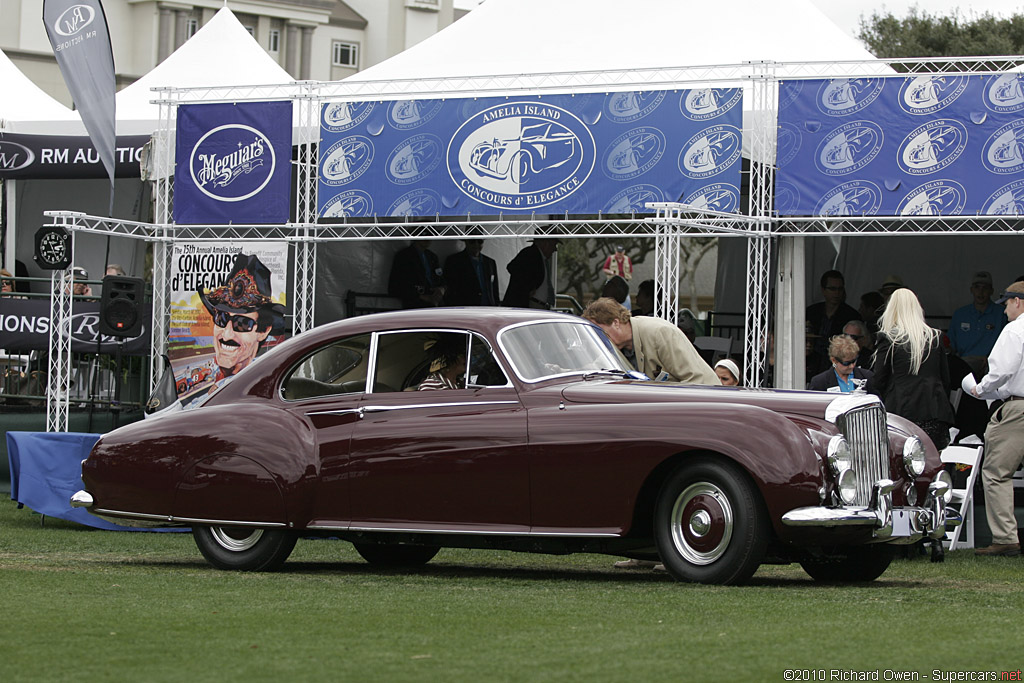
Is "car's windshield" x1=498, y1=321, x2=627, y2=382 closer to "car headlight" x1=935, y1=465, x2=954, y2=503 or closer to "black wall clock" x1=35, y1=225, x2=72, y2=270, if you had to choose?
"car headlight" x1=935, y1=465, x2=954, y2=503

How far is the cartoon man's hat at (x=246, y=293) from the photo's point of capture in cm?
1514

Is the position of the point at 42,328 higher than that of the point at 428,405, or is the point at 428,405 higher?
the point at 42,328

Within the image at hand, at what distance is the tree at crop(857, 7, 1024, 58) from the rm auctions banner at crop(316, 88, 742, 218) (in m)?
39.3

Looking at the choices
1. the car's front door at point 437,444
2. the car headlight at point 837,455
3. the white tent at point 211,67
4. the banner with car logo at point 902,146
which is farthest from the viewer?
the white tent at point 211,67

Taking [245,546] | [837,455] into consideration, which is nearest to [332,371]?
[245,546]

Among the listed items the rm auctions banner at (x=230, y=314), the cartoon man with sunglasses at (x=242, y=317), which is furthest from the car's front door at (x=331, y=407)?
the cartoon man with sunglasses at (x=242, y=317)

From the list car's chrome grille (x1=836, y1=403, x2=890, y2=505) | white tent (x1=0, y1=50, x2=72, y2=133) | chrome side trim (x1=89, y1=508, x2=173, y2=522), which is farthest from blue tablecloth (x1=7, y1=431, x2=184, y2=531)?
white tent (x1=0, y1=50, x2=72, y2=133)

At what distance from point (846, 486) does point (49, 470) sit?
744 centimetres

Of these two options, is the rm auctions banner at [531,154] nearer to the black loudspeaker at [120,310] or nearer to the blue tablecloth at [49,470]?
the black loudspeaker at [120,310]

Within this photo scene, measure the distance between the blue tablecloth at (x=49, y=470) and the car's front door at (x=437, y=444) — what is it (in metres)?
4.52

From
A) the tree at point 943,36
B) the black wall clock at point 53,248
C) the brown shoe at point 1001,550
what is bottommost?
the brown shoe at point 1001,550

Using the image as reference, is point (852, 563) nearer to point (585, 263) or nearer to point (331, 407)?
point (331, 407)

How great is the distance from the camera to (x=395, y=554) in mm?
9820

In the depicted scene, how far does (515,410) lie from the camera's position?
327 inches
